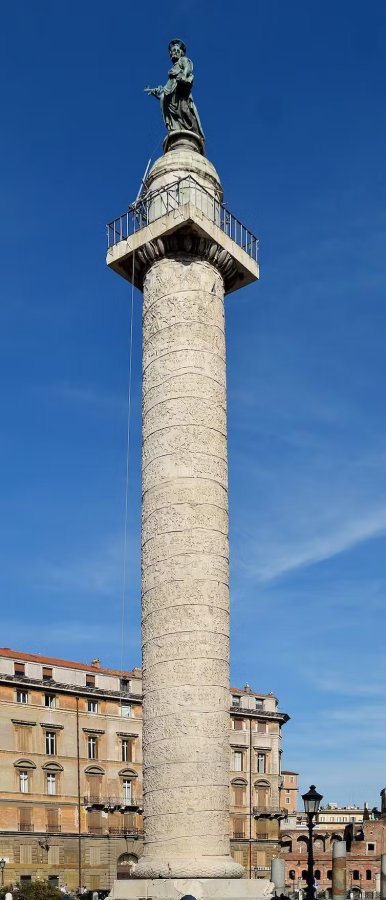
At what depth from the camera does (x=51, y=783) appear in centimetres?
4497

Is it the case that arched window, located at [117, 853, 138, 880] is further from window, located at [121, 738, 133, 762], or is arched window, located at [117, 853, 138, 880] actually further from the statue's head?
the statue's head

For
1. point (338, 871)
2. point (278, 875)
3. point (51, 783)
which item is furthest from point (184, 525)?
Result: point (51, 783)

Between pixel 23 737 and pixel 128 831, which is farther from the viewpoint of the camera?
pixel 128 831

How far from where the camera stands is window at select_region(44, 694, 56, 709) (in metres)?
45.6

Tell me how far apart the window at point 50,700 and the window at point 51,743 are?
117 cm

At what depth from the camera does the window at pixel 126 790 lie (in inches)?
1882

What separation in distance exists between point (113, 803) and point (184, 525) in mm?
35494

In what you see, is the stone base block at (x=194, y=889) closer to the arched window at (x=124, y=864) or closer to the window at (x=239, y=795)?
the arched window at (x=124, y=864)

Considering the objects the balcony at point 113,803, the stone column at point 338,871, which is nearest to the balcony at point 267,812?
the balcony at point 113,803

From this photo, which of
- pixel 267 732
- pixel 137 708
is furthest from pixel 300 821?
pixel 137 708

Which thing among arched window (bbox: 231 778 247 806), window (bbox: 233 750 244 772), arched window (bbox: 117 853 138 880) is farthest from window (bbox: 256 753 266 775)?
arched window (bbox: 117 853 138 880)

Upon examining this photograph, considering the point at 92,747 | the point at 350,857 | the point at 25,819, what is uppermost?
the point at 92,747

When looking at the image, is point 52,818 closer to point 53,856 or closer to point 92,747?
point 53,856

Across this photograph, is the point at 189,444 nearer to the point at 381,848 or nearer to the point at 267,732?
the point at 267,732
